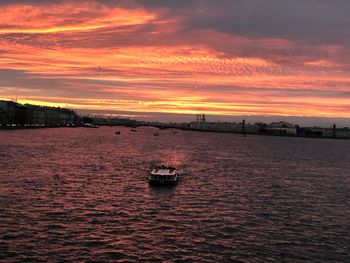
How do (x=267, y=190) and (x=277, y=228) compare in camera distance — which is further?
(x=267, y=190)

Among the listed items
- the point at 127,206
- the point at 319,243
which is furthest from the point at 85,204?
the point at 319,243

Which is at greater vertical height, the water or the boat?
the boat

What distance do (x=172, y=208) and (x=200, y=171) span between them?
3764cm

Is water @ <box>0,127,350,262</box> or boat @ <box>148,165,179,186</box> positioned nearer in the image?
water @ <box>0,127,350,262</box>

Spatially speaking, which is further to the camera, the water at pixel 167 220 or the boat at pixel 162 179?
the boat at pixel 162 179

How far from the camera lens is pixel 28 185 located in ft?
176

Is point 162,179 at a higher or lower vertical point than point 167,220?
higher

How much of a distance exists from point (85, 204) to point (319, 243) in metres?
24.0

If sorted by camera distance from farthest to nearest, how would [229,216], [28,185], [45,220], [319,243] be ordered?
[28,185], [229,216], [45,220], [319,243]

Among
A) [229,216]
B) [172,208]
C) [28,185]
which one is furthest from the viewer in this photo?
[28,185]

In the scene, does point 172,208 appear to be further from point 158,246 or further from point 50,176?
point 50,176

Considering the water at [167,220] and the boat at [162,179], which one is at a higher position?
the boat at [162,179]

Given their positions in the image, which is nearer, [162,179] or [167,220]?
[167,220]

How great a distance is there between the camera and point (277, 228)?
123 feet
